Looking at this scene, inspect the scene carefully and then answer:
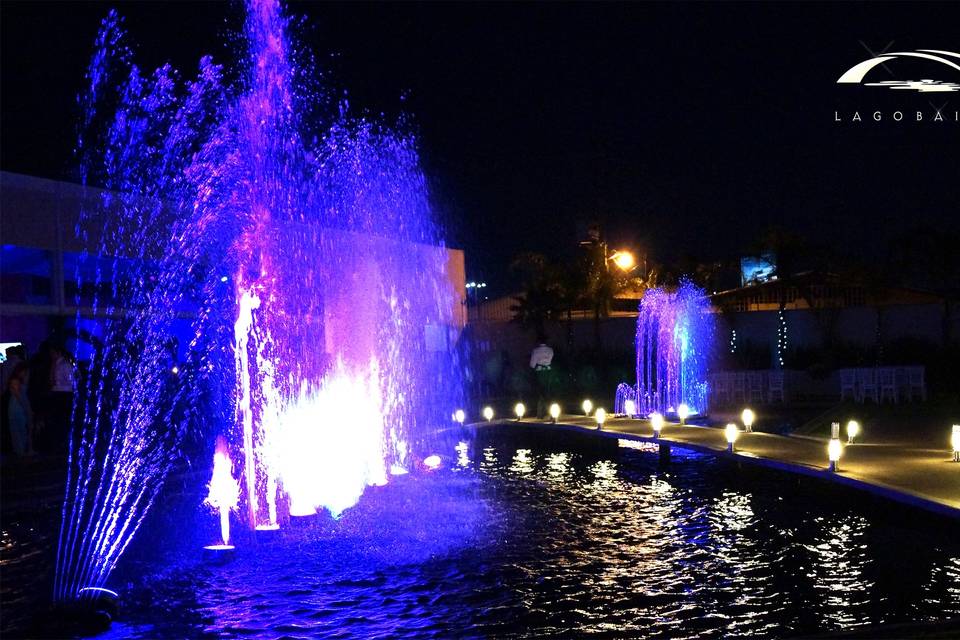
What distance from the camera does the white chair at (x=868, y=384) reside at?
77.6ft

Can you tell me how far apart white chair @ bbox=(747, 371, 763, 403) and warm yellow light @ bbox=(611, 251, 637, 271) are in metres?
14.5

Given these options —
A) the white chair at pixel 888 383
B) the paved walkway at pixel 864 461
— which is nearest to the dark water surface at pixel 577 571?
the paved walkway at pixel 864 461

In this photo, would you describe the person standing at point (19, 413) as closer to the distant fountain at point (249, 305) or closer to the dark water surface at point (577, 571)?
the distant fountain at point (249, 305)

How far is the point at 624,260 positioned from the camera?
42.0 metres

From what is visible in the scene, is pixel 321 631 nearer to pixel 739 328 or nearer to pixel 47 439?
pixel 47 439

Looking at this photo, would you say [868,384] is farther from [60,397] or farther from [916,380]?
[60,397]

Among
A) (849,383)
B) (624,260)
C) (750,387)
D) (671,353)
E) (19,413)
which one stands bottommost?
(750,387)

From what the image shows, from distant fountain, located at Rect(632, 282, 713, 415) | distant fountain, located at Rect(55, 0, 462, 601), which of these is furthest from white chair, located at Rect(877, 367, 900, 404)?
distant fountain, located at Rect(55, 0, 462, 601)

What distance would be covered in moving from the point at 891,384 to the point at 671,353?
729 cm

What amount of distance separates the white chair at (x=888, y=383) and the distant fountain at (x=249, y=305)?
34.5ft

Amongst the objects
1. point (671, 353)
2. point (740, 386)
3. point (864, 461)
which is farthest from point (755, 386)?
point (864, 461)

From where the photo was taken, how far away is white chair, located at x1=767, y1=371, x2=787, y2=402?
26.3 meters

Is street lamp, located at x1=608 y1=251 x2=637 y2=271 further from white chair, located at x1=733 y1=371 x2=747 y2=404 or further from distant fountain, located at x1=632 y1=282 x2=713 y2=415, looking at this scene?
white chair, located at x1=733 y1=371 x2=747 y2=404

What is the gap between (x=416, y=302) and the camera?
3625 centimetres
